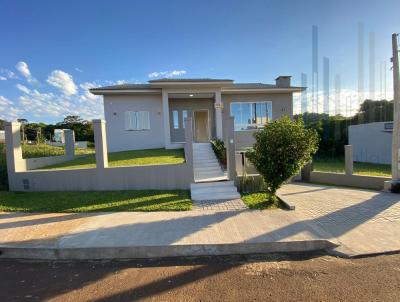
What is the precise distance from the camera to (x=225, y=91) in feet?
52.8

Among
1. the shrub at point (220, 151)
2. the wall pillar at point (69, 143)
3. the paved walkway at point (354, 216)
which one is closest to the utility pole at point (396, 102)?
the paved walkway at point (354, 216)

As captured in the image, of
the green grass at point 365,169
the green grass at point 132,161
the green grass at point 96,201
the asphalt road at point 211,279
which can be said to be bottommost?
the green grass at point 365,169

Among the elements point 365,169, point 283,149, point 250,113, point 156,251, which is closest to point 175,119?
point 250,113

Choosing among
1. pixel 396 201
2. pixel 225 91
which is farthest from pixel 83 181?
pixel 225 91

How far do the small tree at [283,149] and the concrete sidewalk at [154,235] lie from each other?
111cm

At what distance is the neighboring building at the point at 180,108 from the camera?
48.2ft

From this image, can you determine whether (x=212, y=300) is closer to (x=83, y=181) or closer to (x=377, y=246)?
(x=377, y=246)

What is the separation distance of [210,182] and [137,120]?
9177 mm

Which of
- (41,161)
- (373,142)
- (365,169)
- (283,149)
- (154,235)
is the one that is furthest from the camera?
(373,142)

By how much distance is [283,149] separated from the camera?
6363mm

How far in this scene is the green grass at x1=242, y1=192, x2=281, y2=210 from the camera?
661 centimetres

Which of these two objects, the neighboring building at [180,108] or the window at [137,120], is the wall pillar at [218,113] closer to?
the neighboring building at [180,108]

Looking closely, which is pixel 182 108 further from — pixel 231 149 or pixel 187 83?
pixel 231 149

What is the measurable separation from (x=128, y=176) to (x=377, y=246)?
23.1 feet
